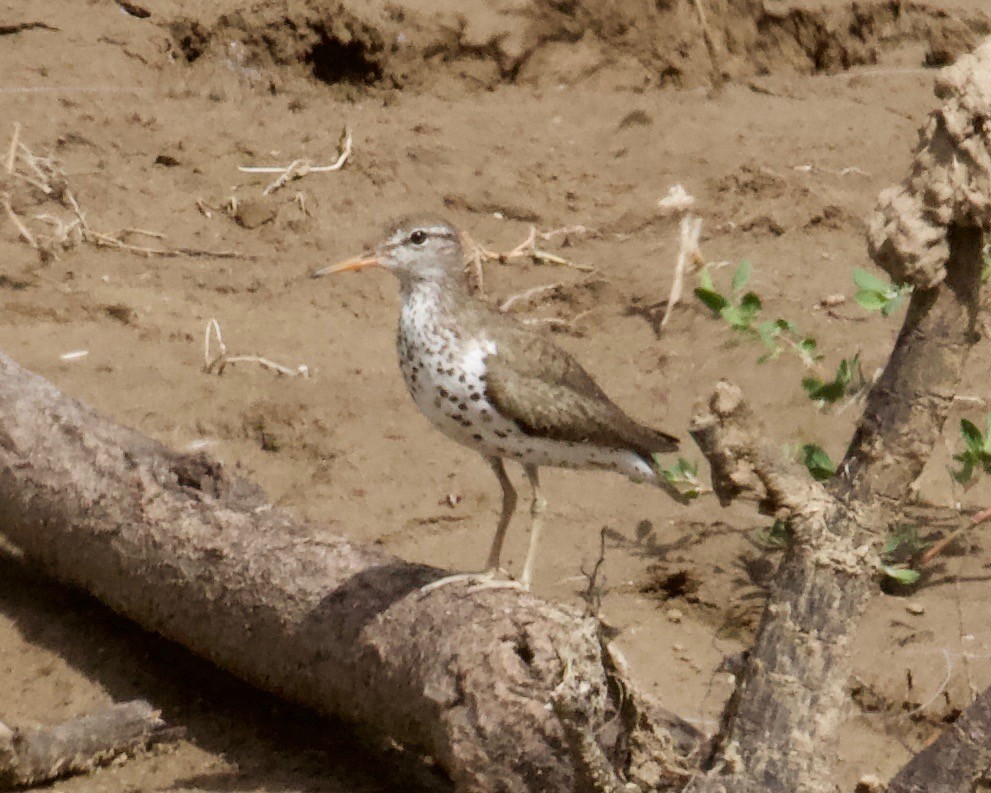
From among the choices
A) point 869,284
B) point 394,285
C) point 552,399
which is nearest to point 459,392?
point 552,399

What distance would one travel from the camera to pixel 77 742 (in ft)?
13.3

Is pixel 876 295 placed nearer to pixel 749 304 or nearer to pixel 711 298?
pixel 711 298

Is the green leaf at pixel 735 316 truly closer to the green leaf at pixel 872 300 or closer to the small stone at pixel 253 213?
the green leaf at pixel 872 300

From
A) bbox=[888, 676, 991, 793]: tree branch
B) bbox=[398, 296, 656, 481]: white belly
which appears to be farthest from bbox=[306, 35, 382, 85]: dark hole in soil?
bbox=[888, 676, 991, 793]: tree branch

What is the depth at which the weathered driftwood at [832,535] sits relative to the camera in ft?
10.6

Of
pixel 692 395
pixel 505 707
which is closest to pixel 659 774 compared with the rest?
pixel 505 707

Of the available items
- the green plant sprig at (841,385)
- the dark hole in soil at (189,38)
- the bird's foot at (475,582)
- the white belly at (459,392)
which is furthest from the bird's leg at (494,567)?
the dark hole in soil at (189,38)

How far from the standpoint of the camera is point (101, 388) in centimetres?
579

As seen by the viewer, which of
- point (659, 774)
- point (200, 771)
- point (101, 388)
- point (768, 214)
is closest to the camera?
point (659, 774)

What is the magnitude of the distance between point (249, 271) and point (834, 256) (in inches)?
105

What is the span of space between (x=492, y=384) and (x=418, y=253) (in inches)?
23.4

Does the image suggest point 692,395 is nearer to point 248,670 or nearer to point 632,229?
point 632,229

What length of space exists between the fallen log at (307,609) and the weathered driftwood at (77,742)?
28 centimetres

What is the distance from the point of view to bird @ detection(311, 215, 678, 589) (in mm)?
4211
